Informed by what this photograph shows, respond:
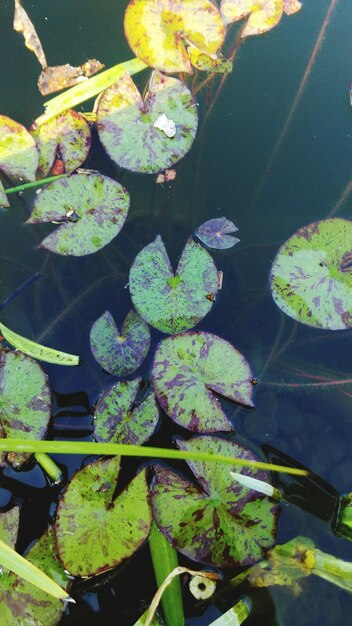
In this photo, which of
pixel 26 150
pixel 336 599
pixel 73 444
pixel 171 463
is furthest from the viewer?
pixel 26 150

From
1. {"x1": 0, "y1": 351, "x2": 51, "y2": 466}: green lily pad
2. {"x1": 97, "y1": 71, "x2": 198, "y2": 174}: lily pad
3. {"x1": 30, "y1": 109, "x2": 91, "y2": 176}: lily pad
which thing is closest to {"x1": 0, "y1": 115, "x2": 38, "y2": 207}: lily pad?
{"x1": 30, "y1": 109, "x2": 91, "y2": 176}: lily pad

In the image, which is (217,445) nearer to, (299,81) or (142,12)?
(299,81)

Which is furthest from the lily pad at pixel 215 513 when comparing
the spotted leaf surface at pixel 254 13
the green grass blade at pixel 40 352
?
the spotted leaf surface at pixel 254 13

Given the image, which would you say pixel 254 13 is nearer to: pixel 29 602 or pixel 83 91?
pixel 83 91

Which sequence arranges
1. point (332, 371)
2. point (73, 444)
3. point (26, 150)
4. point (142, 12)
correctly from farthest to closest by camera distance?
point (142, 12) < point (26, 150) < point (332, 371) < point (73, 444)

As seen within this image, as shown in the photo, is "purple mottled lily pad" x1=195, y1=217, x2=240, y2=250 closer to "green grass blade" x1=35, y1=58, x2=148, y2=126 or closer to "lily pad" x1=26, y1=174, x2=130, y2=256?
"lily pad" x1=26, y1=174, x2=130, y2=256

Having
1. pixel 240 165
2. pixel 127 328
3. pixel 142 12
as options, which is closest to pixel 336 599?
pixel 127 328

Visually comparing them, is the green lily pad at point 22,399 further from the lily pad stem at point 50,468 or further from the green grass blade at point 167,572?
the green grass blade at point 167,572
